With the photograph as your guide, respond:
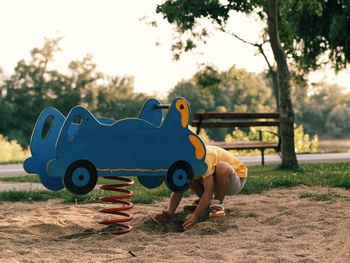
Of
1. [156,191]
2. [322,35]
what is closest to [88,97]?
[322,35]

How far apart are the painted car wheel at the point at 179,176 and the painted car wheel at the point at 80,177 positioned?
67cm

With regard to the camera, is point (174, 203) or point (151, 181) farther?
point (151, 181)

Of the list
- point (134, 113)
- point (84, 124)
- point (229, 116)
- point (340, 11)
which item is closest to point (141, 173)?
point (84, 124)

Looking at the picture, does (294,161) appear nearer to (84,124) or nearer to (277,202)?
(277,202)

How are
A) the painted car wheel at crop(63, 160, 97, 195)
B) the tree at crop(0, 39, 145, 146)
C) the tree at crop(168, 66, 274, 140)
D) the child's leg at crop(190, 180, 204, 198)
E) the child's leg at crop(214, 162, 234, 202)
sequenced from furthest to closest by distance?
the tree at crop(168, 66, 274, 140), the tree at crop(0, 39, 145, 146), the child's leg at crop(190, 180, 204, 198), the child's leg at crop(214, 162, 234, 202), the painted car wheel at crop(63, 160, 97, 195)

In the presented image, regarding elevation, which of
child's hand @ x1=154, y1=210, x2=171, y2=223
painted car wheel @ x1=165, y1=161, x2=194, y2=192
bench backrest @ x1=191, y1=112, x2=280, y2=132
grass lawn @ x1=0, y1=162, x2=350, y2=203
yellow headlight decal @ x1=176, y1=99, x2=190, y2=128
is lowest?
child's hand @ x1=154, y1=210, x2=171, y2=223

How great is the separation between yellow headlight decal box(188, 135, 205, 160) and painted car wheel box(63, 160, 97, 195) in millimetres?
908

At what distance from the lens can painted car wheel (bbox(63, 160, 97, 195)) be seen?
483 cm

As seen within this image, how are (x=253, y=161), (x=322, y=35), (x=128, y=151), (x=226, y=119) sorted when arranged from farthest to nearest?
(x=322, y=35)
(x=253, y=161)
(x=226, y=119)
(x=128, y=151)

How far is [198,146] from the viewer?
5215mm

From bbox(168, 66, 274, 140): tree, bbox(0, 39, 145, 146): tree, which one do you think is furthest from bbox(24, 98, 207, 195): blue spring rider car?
bbox(168, 66, 274, 140): tree

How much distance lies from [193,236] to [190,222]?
38 centimetres

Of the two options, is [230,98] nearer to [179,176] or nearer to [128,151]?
[179,176]

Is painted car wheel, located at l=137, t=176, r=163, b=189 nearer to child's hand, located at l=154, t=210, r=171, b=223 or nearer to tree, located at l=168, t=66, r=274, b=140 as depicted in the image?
child's hand, located at l=154, t=210, r=171, b=223
